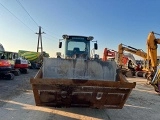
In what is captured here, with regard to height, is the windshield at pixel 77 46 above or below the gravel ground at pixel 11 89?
above

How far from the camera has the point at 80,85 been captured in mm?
5891

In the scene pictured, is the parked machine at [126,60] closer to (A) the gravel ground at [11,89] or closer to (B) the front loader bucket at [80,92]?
(A) the gravel ground at [11,89]

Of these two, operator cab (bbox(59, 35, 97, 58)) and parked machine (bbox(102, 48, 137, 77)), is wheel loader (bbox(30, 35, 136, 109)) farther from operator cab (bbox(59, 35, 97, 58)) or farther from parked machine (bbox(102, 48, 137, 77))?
parked machine (bbox(102, 48, 137, 77))

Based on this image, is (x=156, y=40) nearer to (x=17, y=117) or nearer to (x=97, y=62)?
(x=97, y=62)

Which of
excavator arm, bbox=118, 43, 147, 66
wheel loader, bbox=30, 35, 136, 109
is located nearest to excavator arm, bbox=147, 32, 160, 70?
excavator arm, bbox=118, 43, 147, 66

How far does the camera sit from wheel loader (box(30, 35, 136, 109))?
19.2 ft

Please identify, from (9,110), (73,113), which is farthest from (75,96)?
(9,110)

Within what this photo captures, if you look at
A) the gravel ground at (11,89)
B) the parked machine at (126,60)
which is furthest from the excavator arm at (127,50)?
the gravel ground at (11,89)

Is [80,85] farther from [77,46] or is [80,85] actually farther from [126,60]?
[126,60]

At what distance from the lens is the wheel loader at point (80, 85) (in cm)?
586

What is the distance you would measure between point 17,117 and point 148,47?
45.8 feet

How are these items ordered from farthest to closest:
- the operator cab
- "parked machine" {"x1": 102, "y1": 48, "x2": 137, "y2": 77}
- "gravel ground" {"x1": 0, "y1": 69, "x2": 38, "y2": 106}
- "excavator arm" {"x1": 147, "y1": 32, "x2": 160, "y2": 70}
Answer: "parked machine" {"x1": 102, "y1": 48, "x2": 137, "y2": 77}, "excavator arm" {"x1": 147, "y1": 32, "x2": 160, "y2": 70}, the operator cab, "gravel ground" {"x1": 0, "y1": 69, "x2": 38, "y2": 106}

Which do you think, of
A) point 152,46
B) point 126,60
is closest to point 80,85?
point 152,46

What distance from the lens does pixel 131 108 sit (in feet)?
27.1
